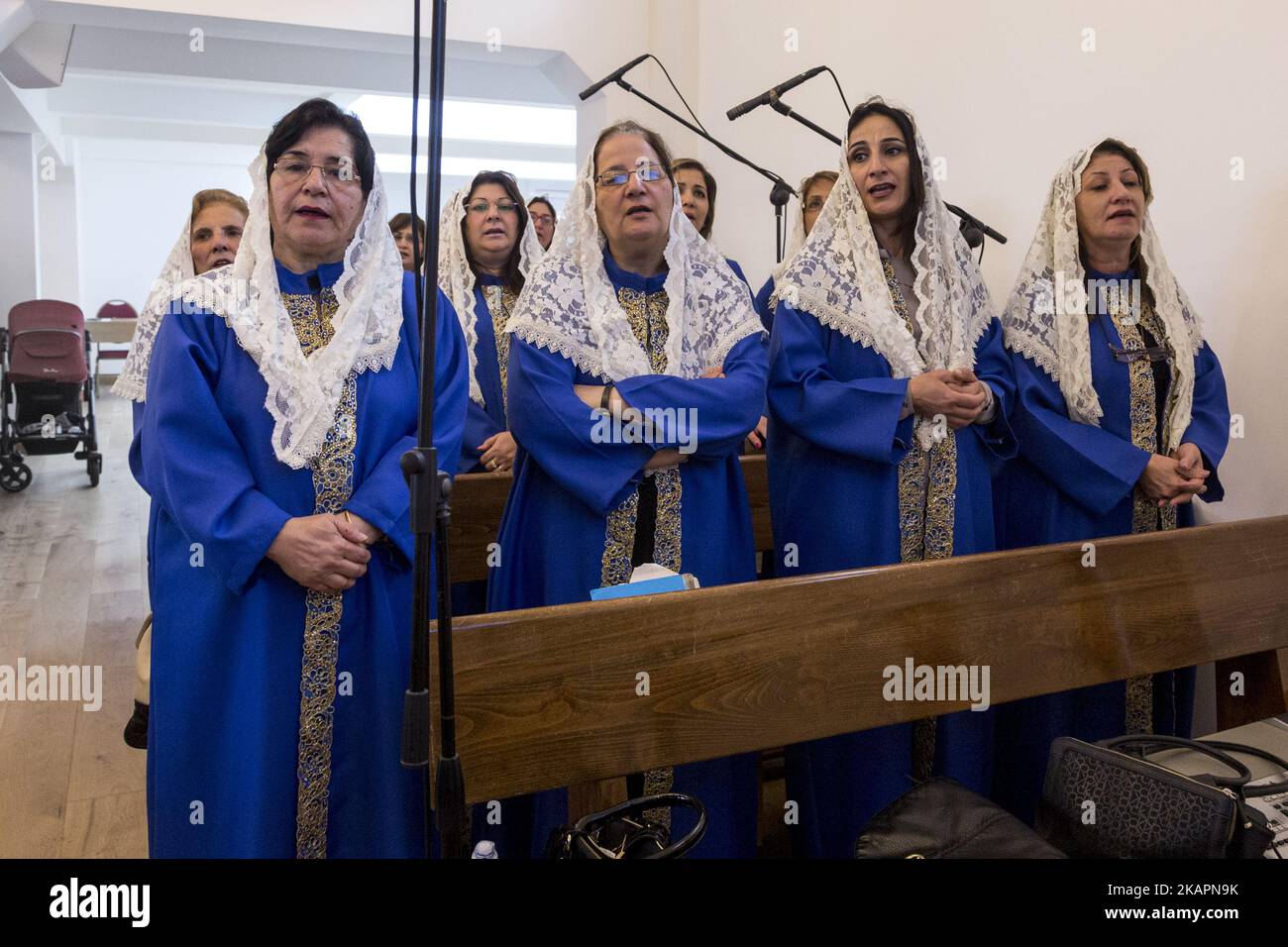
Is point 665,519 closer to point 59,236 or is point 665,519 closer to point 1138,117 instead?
point 1138,117

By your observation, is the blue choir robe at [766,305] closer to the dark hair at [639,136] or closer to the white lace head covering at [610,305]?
the white lace head covering at [610,305]

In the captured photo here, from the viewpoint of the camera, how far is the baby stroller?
886cm

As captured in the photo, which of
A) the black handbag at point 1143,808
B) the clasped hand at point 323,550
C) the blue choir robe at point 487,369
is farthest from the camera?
the blue choir robe at point 487,369

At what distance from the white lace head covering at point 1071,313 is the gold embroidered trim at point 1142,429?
1.8 inches

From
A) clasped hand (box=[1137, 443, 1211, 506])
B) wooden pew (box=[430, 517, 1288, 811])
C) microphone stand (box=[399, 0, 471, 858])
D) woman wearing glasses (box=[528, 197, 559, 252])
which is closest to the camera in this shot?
microphone stand (box=[399, 0, 471, 858])

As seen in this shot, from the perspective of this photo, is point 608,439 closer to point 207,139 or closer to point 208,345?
point 208,345

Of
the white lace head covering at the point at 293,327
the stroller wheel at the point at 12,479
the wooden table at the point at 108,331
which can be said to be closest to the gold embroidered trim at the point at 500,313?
the white lace head covering at the point at 293,327

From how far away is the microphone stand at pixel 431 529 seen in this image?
1090 mm

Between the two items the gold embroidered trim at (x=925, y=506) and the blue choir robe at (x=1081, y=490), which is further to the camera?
the blue choir robe at (x=1081, y=490)

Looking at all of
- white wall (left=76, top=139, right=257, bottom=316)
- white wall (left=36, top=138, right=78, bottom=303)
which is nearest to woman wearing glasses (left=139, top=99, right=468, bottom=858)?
white wall (left=36, top=138, right=78, bottom=303)

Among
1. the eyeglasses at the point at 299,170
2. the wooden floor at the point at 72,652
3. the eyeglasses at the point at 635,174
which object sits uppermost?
the eyeglasses at the point at 635,174

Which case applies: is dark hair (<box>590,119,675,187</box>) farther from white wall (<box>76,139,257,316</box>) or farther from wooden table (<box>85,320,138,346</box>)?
white wall (<box>76,139,257,316</box>)

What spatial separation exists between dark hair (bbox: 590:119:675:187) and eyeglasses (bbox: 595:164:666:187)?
0.04m

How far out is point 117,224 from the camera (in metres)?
18.2
